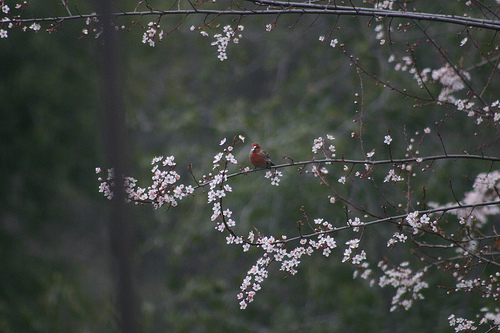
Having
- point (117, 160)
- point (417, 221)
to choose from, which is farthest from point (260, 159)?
point (117, 160)

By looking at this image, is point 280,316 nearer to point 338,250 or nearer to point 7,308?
point 338,250

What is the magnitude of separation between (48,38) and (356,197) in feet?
18.5

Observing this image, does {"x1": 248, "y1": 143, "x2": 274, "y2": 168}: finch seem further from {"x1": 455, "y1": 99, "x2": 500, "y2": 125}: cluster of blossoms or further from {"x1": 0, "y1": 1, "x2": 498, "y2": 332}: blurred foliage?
{"x1": 0, "y1": 1, "x2": 498, "y2": 332}: blurred foliage

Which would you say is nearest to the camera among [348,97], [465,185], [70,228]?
[465,185]

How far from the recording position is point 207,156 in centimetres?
812

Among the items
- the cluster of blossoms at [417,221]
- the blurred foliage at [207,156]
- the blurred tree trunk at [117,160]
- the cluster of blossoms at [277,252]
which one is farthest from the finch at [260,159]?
the blurred tree trunk at [117,160]

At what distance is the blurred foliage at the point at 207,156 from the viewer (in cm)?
737

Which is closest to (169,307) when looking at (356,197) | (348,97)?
(356,197)

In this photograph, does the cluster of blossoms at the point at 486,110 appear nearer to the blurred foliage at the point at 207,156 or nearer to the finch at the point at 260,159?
the finch at the point at 260,159

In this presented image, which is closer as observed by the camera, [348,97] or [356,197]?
[356,197]

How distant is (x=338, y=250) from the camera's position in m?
7.79

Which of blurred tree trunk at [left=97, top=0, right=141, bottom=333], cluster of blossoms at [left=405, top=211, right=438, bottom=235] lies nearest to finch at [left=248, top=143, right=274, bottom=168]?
cluster of blossoms at [left=405, top=211, right=438, bottom=235]

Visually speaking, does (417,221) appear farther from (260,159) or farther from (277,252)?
(260,159)

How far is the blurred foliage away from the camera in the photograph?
7.37m
